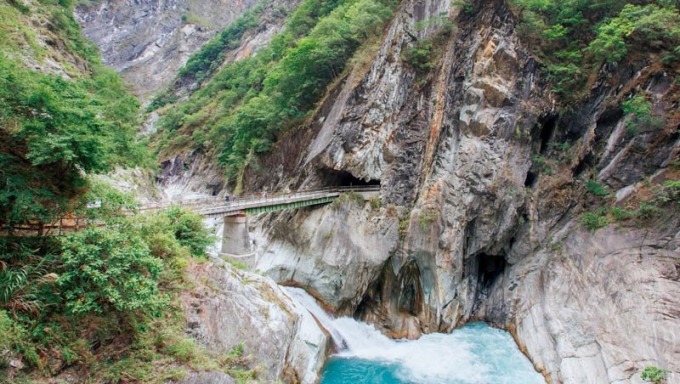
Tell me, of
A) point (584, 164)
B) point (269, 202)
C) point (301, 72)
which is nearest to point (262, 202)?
point (269, 202)

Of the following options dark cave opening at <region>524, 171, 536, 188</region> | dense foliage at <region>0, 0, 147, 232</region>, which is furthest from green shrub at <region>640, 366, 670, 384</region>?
dense foliage at <region>0, 0, 147, 232</region>

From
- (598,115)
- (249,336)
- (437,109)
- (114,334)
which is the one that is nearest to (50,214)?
(114,334)

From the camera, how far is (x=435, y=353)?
58.6ft

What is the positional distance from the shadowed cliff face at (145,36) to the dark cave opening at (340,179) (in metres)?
76.2

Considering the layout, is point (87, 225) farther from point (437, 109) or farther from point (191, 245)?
point (437, 109)

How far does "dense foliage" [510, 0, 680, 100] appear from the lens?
1780cm

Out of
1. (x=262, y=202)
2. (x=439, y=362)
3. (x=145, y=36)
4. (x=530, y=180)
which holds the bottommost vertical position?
(x=439, y=362)

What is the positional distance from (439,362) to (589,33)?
69.0ft

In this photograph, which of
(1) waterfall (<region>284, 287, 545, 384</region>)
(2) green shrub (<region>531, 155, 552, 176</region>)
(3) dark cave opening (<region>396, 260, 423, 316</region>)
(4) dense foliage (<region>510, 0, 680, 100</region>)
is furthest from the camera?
(2) green shrub (<region>531, 155, 552, 176</region>)

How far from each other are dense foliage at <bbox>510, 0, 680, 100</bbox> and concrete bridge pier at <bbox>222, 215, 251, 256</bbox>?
812 inches

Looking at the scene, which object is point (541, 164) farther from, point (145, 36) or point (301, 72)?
point (145, 36)

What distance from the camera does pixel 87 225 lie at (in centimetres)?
981

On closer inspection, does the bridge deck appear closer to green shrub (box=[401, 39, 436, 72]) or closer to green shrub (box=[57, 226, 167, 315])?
green shrub (box=[57, 226, 167, 315])

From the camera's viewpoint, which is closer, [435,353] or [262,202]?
[435,353]
